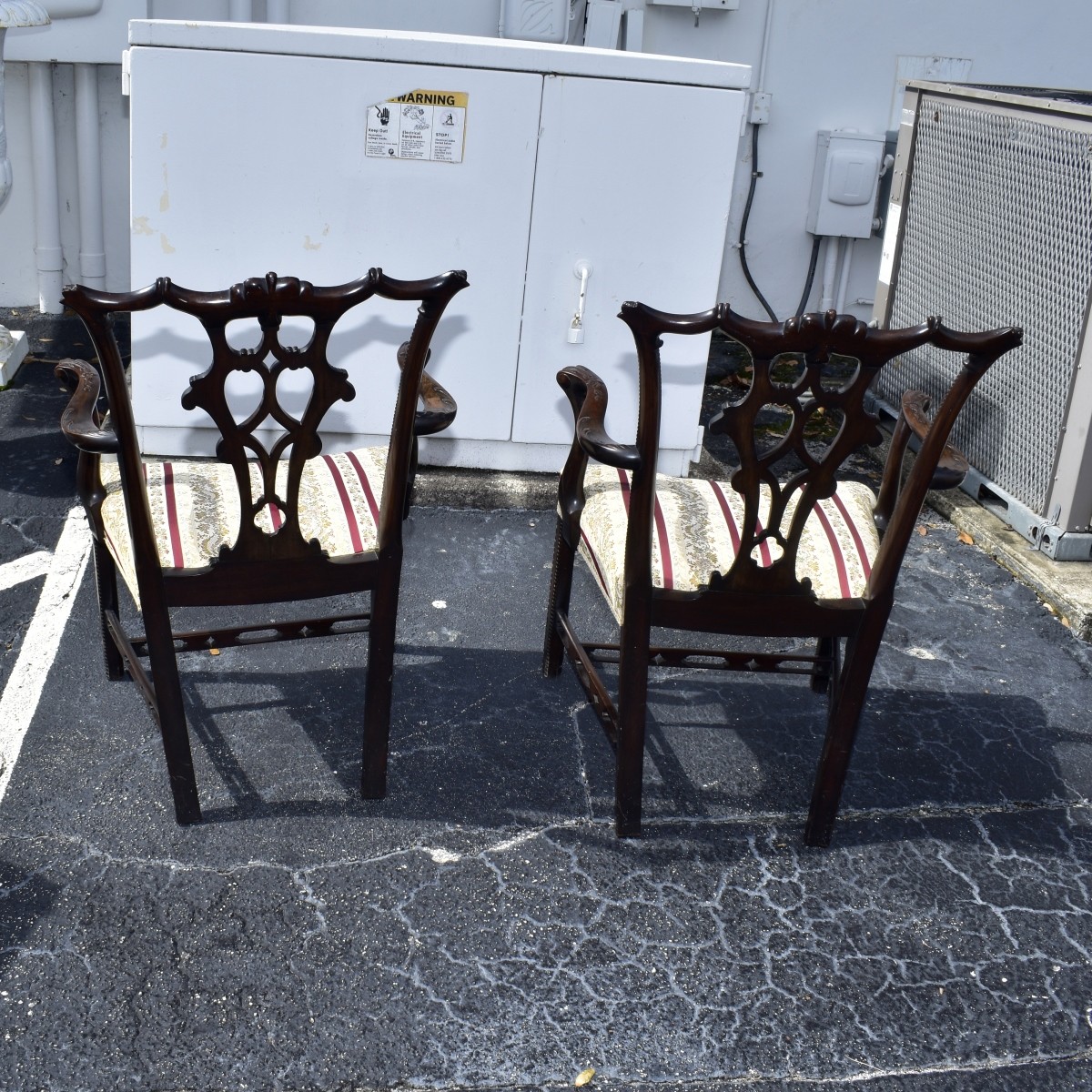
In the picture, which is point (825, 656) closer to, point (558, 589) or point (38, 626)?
point (558, 589)

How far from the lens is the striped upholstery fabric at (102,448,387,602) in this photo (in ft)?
7.32

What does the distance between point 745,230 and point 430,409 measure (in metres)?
3.74

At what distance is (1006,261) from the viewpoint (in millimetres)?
3826

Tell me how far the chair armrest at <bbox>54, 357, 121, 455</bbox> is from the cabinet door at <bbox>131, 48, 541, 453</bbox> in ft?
3.75

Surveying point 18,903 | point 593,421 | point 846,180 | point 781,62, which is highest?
point 781,62

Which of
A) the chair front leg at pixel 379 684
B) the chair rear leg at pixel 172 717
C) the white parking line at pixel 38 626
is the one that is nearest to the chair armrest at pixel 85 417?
the chair rear leg at pixel 172 717

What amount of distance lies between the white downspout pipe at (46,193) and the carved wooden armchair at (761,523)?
3.62m

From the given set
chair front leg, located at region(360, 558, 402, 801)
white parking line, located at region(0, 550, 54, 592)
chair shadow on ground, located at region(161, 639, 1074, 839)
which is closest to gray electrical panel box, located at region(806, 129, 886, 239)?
chair shadow on ground, located at region(161, 639, 1074, 839)

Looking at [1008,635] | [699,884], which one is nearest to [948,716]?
[1008,635]

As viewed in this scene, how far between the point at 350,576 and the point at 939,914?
1.26 m

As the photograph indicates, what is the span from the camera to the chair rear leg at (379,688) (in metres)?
2.33

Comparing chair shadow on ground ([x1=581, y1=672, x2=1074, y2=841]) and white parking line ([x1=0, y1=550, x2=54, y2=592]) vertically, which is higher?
white parking line ([x1=0, y1=550, x2=54, y2=592])

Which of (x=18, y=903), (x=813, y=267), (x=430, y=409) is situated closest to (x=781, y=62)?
(x=813, y=267)

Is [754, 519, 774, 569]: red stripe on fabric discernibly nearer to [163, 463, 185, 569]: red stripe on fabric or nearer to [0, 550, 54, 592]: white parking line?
[163, 463, 185, 569]: red stripe on fabric
